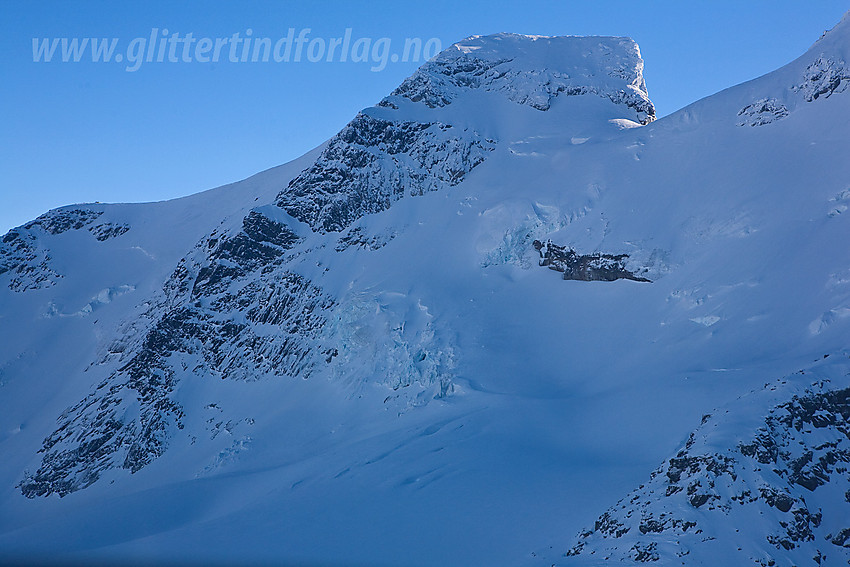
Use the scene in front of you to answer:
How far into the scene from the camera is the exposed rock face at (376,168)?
66.8 meters

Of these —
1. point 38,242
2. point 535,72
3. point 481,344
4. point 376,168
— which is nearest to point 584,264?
point 481,344

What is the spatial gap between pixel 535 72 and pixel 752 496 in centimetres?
6143

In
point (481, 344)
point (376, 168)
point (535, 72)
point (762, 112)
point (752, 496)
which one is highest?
point (535, 72)

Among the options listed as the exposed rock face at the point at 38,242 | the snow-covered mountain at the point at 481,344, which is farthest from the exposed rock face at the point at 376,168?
the exposed rock face at the point at 38,242

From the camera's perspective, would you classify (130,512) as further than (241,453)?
No

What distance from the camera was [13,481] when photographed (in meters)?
59.5

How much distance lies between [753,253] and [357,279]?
95.9ft

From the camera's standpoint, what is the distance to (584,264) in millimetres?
51625

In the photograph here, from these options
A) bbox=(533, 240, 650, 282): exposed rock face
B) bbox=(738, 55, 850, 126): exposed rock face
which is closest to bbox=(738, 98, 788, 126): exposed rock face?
bbox=(738, 55, 850, 126): exposed rock face

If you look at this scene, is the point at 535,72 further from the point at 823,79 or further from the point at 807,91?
the point at 823,79

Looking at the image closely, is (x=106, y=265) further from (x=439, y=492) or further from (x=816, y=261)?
(x=816, y=261)

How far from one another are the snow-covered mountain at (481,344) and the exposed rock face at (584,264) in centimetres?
22

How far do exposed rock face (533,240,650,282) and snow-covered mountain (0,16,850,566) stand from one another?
0.22 m

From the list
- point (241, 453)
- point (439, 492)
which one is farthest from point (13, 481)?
point (439, 492)
